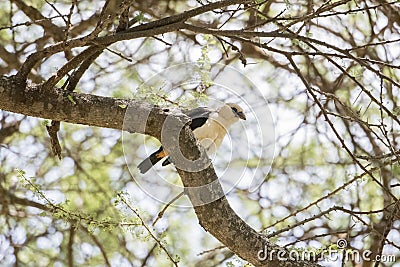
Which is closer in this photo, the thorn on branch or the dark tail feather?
the thorn on branch

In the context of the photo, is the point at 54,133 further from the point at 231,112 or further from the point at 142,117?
the point at 231,112

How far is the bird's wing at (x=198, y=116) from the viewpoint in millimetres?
1839

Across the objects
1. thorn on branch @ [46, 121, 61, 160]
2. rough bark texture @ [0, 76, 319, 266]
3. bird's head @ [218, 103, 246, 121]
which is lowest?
rough bark texture @ [0, 76, 319, 266]

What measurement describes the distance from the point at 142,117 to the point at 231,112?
55cm

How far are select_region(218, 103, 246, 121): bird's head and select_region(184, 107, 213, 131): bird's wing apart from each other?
0.44ft

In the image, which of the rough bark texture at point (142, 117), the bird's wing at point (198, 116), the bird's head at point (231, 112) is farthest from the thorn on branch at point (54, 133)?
the bird's head at point (231, 112)

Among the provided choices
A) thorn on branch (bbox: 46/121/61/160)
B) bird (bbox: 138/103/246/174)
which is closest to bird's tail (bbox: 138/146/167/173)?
bird (bbox: 138/103/246/174)

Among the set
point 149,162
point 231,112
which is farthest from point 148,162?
point 231,112

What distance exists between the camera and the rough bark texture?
5.17ft

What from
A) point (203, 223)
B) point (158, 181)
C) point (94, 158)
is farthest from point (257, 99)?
point (94, 158)

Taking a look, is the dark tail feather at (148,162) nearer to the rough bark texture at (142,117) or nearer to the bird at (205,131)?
the bird at (205,131)

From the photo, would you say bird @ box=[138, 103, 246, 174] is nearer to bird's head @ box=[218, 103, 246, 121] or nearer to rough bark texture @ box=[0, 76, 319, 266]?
bird's head @ box=[218, 103, 246, 121]

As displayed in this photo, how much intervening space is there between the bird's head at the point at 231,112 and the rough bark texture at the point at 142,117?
1.58ft

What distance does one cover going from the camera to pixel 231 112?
208 centimetres
